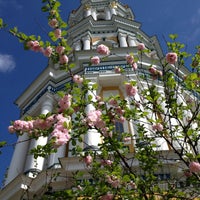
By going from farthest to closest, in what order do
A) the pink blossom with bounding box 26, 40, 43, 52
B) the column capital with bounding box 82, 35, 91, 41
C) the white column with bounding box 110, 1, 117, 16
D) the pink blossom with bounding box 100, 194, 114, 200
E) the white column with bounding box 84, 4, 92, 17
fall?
the white column with bounding box 84, 4, 92, 17, the white column with bounding box 110, 1, 117, 16, the column capital with bounding box 82, 35, 91, 41, the pink blossom with bounding box 26, 40, 43, 52, the pink blossom with bounding box 100, 194, 114, 200

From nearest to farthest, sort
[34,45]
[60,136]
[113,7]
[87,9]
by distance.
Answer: [60,136], [34,45], [87,9], [113,7]

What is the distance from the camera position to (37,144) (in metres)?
12.0

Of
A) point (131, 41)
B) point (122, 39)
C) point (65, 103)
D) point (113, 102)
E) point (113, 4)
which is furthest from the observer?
point (113, 4)

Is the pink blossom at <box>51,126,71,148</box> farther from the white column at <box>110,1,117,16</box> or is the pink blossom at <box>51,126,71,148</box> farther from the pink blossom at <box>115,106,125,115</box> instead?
the white column at <box>110,1,117,16</box>

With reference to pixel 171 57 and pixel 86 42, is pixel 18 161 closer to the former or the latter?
pixel 86 42

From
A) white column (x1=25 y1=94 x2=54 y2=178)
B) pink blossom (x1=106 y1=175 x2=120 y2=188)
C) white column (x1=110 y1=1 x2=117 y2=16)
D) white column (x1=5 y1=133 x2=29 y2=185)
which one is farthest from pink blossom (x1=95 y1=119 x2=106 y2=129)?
white column (x1=110 y1=1 x2=117 y2=16)

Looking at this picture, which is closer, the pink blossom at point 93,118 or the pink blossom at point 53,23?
the pink blossom at point 93,118

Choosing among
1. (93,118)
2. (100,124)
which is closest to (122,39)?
(100,124)

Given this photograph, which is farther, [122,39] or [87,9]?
[87,9]

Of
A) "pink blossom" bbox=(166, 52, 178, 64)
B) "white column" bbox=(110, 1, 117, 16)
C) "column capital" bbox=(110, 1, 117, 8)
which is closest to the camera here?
"pink blossom" bbox=(166, 52, 178, 64)

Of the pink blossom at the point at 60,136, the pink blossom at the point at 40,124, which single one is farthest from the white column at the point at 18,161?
the pink blossom at the point at 60,136

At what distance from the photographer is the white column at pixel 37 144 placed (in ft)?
36.2

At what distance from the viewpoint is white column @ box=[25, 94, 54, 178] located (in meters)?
11.0

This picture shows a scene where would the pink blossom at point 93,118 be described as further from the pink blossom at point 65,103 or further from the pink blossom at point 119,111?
the pink blossom at point 119,111
